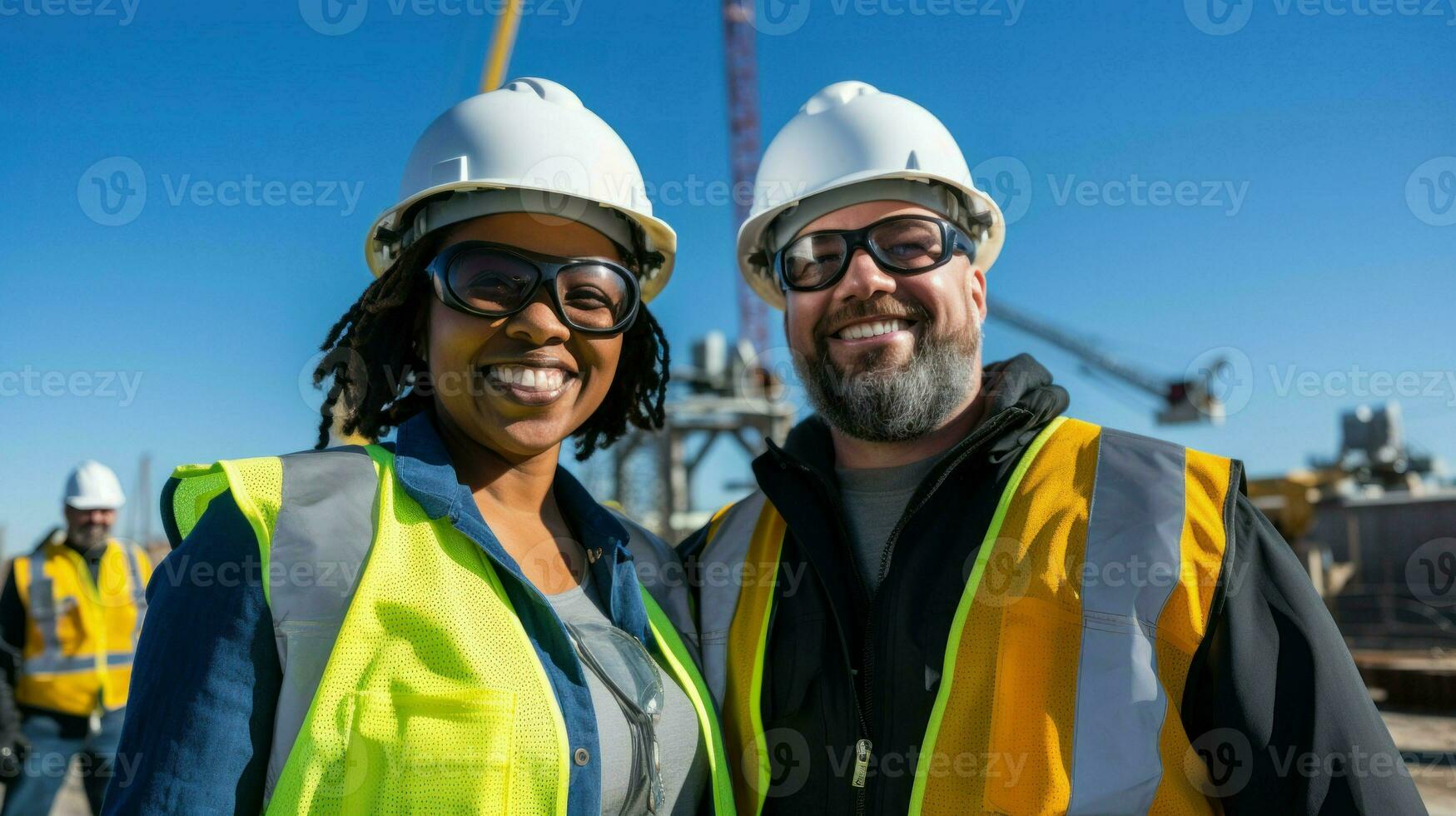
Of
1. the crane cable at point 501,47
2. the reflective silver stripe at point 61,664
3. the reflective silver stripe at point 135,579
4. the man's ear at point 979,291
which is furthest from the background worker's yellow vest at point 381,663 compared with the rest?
the crane cable at point 501,47

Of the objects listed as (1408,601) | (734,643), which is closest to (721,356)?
(1408,601)

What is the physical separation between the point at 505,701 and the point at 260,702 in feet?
1.60

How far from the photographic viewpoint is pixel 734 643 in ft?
10.1

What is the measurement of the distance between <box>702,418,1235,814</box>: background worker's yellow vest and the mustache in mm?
683

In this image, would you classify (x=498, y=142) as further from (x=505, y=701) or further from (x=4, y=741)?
(x=4, y=741)

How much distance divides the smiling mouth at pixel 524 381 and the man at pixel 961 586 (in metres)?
0.84

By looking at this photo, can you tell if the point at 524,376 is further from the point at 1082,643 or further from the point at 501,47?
the point at 501,47

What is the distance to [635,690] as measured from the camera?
2.55m

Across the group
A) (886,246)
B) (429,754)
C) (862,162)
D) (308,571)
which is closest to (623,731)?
(429,754)

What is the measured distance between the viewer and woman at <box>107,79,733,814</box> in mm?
2037

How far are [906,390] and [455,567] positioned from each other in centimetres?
151

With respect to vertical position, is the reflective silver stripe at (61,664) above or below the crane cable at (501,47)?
below

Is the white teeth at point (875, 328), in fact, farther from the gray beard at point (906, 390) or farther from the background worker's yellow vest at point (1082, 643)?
the background worker's yellow vest at point (1082, 643)

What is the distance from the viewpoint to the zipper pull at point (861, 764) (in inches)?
105
